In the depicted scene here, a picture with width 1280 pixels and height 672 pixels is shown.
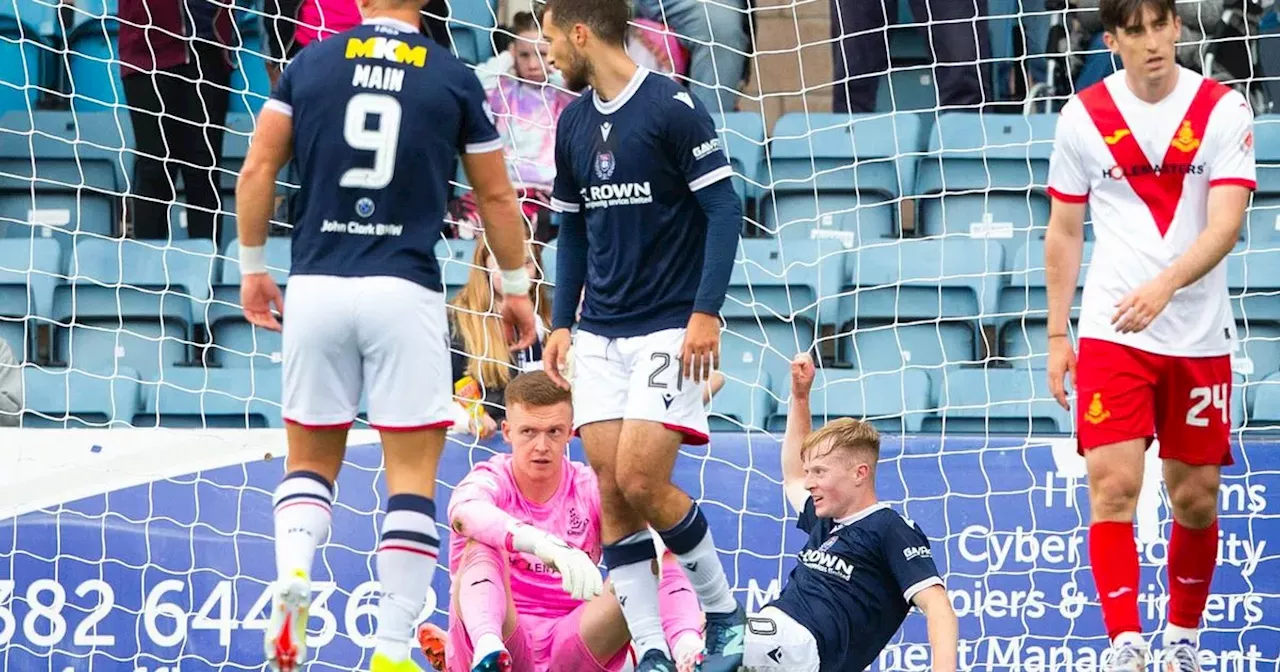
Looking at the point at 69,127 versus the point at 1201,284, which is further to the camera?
Result: the point at 69,127

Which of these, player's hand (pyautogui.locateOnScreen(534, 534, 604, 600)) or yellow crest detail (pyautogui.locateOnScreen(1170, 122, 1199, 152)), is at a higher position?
yellow crest detail (pyautogui.locateOnScreen(1170, 122, 1199, 152))

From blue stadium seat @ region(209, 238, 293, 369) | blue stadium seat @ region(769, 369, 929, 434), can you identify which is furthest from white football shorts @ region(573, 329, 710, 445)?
blue stadium seat @ region(209, 238, 293, 369)

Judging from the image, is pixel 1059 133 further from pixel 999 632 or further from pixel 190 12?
pixel 190 12

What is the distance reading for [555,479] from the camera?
6289 mm

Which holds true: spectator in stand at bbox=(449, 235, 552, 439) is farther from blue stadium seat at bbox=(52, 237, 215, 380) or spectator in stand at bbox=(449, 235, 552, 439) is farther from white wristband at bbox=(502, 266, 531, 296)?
white wristband at bbox=(502, 266, 531, 296)

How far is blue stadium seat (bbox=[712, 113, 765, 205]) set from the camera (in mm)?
8625

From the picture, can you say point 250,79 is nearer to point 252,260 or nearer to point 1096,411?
point 252,260

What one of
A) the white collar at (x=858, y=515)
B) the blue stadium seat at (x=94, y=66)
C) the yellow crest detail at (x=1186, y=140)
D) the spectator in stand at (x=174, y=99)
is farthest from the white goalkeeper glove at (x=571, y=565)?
the blue stadium seat at (x=94, y=66)

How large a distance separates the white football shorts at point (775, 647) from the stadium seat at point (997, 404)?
214 centimetres

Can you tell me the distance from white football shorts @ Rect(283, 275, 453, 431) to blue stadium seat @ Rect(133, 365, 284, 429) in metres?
3.04

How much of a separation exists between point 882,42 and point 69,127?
3681mm

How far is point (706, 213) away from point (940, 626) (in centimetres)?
129

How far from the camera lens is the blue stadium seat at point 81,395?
8023mm

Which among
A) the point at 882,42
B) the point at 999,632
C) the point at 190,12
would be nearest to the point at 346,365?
the point at 999,632
